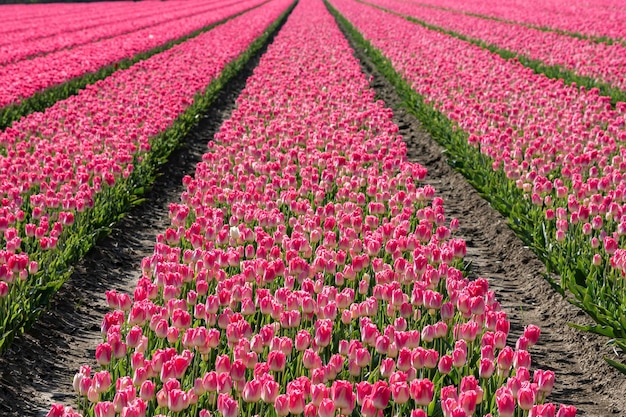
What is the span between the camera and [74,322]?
561cm

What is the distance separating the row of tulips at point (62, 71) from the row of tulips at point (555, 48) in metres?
9.59

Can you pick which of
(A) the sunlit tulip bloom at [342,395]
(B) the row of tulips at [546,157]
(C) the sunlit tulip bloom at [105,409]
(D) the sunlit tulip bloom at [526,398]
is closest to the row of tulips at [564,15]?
(B) the row of tulips at [546,157]

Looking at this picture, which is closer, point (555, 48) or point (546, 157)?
point (546, 157)

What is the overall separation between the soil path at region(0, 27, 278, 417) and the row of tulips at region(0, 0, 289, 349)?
16 centimetres

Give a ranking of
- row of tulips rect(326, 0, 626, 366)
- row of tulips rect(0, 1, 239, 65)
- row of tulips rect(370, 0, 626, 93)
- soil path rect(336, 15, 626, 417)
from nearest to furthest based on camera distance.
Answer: soil path rect(336, 15, 626, 417) → row of tulips rect(326, 0, 626, 366) → row of tulips rect(370, 0, 626, 93) → row of tulips rect(0, 1, 239, 65)

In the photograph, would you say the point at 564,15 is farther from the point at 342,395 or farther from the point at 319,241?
the point at 342,395

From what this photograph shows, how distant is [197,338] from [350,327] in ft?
3.25

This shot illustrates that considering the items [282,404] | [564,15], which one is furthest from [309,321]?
[564,15]

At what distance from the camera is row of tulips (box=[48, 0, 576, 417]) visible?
3.44 m

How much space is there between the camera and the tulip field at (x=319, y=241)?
373 cm

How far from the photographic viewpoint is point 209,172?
7.92 metres

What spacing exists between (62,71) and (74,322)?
1180cm

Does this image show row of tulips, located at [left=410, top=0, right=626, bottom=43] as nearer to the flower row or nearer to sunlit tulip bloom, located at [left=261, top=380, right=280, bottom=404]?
the flower row

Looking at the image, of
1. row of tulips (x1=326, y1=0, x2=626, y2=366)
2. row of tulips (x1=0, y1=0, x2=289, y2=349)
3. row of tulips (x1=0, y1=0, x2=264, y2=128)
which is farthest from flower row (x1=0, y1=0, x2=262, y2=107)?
row of tulips (x1=326, y1=0, x2=626, y2=366)
